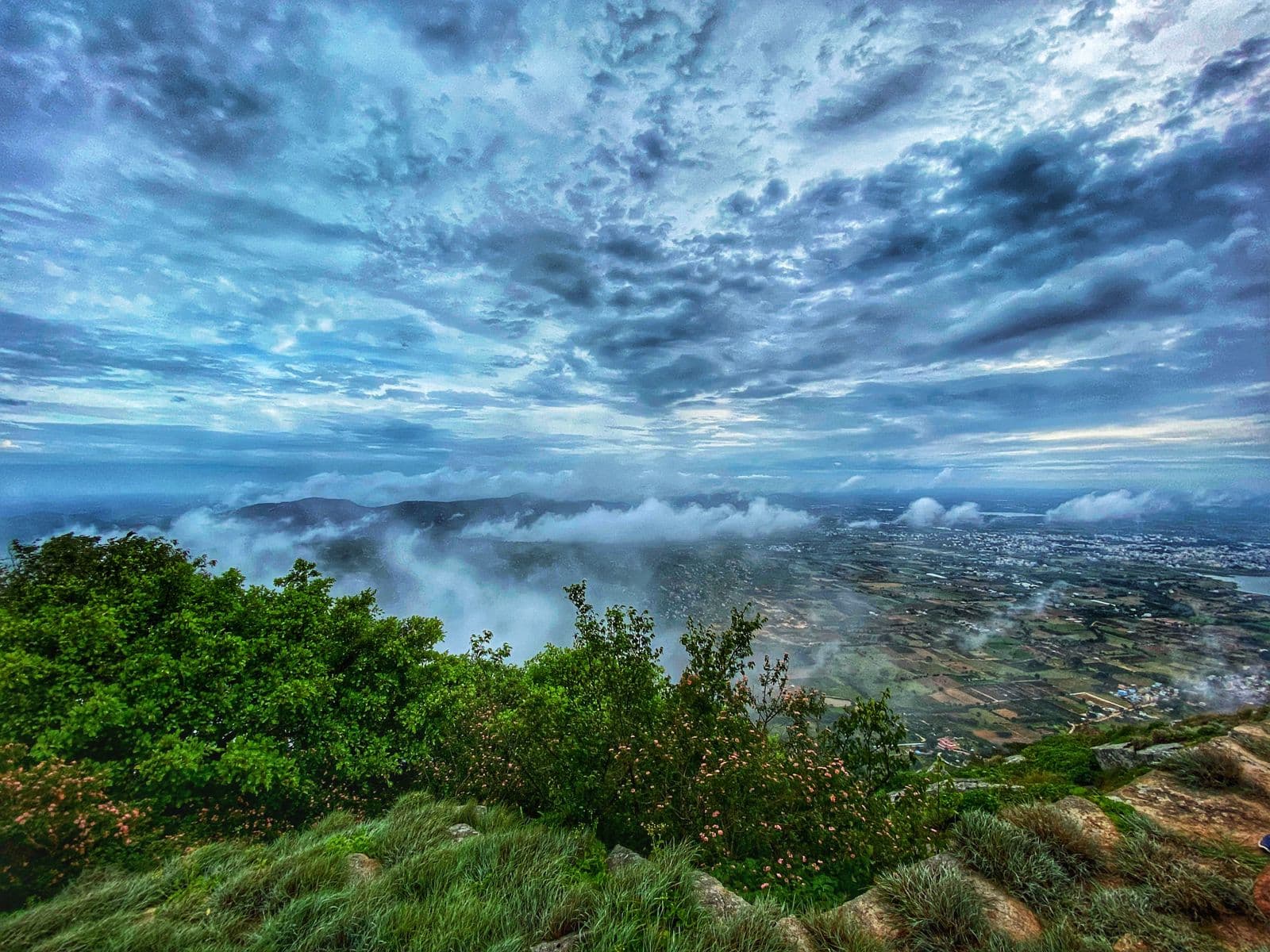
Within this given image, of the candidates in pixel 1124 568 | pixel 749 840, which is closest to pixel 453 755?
pixel 749 840

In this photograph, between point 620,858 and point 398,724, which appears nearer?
point 620,858

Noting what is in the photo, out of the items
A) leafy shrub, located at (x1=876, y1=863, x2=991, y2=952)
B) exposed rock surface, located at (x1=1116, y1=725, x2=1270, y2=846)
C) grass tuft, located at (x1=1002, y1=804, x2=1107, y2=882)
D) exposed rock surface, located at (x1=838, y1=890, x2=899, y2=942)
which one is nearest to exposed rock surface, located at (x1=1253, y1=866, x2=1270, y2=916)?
grass tuft, located at (x1=1002, y1=804, x2=1107, y2=882)

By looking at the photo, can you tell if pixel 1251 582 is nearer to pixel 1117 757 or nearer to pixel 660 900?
pixel 1117 757

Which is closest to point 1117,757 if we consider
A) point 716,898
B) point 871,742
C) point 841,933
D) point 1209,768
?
point 1209,768

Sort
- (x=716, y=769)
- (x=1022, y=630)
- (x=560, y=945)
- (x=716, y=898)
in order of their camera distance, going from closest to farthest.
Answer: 1. (x=560, y=945)
2. (x=716, y=898)
3. (x=716, y=769)
4. (x=1022, y=630)

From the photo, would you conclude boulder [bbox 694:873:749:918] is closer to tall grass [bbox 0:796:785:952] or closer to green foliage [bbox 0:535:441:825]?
tall grass [bbox 0:796:785:952]

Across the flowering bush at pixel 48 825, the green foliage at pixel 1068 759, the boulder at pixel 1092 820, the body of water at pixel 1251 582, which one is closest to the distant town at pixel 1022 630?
the body of water at pixel 1251 582
